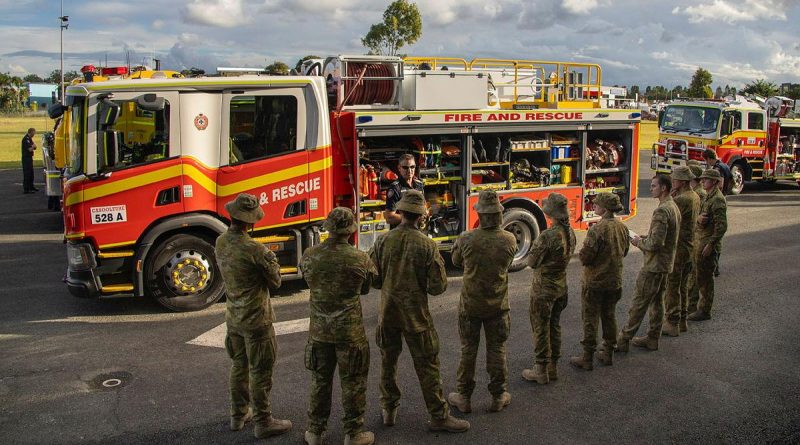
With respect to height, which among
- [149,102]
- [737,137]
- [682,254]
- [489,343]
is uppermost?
[737,137]

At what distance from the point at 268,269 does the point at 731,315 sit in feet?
19.8

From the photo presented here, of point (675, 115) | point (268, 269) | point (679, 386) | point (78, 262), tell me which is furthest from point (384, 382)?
point (675, 115)

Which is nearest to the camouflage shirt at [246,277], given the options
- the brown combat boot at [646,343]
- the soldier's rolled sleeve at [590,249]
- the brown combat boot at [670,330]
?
the soldier's rolled sleeve at [590,249]

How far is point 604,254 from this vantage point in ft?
20.3

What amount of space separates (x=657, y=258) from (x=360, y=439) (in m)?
3.61

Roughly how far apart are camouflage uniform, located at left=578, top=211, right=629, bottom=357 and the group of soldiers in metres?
0.01

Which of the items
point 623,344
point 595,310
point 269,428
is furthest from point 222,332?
point 623,344

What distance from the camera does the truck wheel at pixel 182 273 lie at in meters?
7.98

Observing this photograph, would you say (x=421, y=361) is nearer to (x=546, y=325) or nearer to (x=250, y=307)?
(x=250, y=307)

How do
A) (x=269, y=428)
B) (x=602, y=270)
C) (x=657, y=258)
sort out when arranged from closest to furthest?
(x=269, y=428) < (x=602, y=270) < (x=657, y=258)

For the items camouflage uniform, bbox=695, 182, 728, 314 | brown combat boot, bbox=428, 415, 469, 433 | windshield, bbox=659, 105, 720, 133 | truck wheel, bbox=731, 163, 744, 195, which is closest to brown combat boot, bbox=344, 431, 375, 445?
brown combat boot, bbox=428, 415, 469, 433

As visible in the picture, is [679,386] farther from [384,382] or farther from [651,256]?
[384,382]

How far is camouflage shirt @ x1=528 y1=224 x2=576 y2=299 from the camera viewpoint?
19.2 feet

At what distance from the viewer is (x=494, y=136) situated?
33.1 feet
